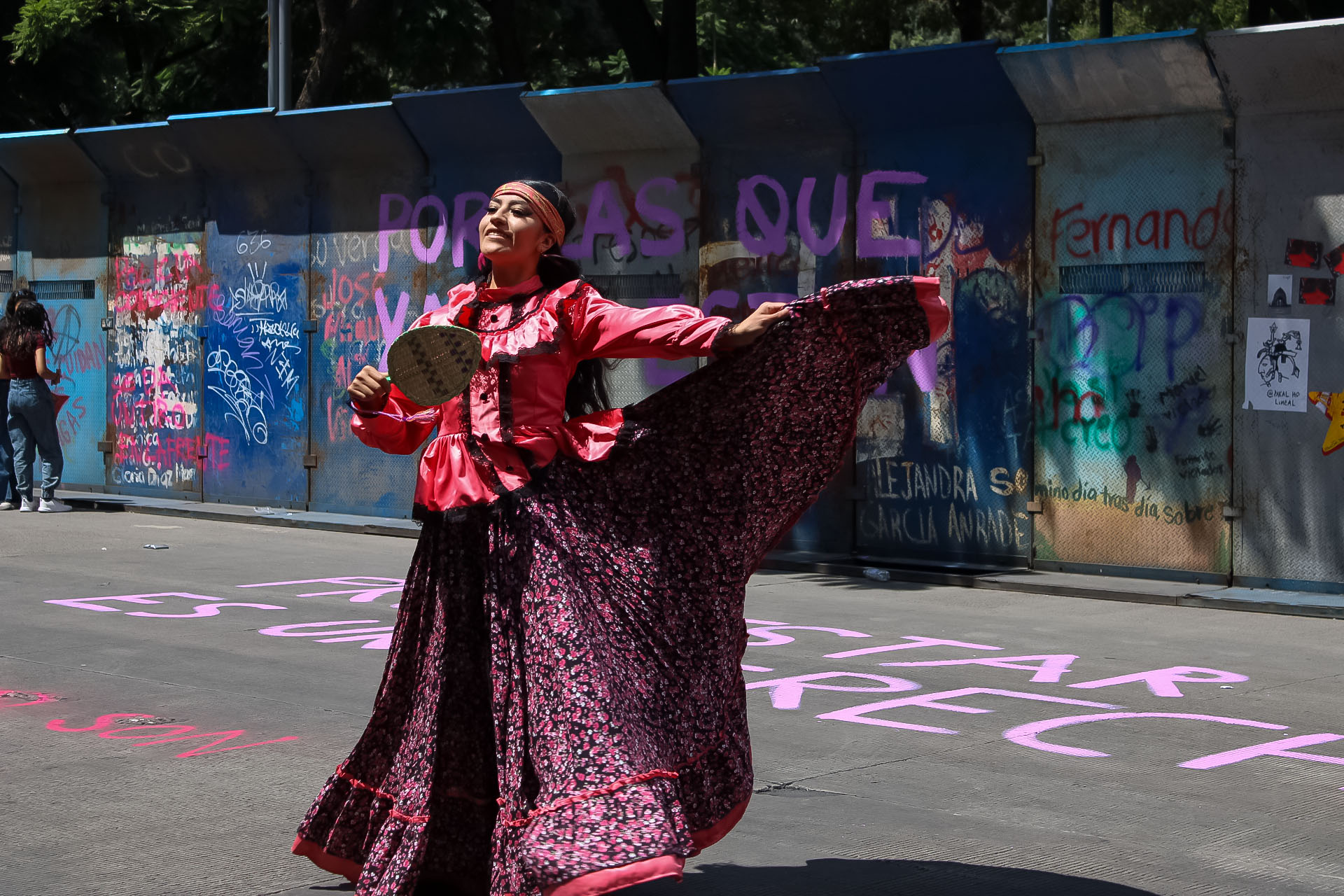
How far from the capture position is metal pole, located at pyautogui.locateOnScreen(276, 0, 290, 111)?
18.3 metres

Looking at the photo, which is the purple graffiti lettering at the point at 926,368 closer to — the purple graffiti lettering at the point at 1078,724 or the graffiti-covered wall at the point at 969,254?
the graffiti-covered wall at the point at 969,254

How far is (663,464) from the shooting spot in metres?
4.29

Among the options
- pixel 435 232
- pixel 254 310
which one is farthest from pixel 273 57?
pixel 435 232

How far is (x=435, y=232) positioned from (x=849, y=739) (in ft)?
27.4

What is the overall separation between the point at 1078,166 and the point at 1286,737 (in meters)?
5.21

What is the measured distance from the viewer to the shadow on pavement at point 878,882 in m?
4.30

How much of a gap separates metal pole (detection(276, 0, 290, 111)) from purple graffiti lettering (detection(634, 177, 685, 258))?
693 centimetres

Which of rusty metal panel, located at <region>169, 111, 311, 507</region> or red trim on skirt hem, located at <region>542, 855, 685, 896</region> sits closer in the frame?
red trim on skirt hem, located at <region>542, 855, 685, 896</region>

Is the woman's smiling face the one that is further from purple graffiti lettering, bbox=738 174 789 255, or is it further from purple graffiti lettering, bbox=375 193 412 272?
purple graffiti lettering, bbox=375 193 412 272

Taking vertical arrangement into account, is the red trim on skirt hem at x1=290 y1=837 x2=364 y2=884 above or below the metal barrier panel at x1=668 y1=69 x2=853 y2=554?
below

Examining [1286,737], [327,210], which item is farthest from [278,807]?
[327,210]

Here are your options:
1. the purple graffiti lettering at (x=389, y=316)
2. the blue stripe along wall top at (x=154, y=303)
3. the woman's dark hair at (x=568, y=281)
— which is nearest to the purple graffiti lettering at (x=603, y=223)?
the purple graffiti lettering at (x=389, y=316)

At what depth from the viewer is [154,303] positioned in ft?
51.9

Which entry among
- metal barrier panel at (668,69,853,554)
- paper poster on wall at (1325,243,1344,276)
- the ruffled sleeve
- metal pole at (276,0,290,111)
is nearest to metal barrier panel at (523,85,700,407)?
metal barrier panel at (668,69,853,554)
